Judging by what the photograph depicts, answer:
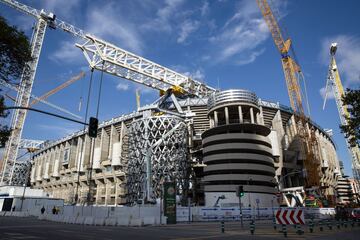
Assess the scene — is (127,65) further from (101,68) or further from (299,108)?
(299,108)

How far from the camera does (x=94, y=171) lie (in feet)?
319

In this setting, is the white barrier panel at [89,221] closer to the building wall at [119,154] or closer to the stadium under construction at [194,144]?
the stadium under construction at [194,144]

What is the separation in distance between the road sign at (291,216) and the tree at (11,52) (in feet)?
60.4

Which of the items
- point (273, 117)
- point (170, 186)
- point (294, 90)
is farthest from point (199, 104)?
point (170, 186)

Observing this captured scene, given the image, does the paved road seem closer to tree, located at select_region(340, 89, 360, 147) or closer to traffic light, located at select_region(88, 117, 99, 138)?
traffic light, located at select_region(88, 117, 99, 138)

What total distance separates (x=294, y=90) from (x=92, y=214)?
73.4m

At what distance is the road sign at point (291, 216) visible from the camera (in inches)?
612

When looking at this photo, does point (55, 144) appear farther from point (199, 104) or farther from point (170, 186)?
point (170, 186)

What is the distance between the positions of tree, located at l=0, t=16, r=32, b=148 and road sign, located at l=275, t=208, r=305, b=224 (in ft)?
60.4

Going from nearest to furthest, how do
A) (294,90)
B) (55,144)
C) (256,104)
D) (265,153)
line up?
(265,153) → (256,104) → (294,90) → (55,144)

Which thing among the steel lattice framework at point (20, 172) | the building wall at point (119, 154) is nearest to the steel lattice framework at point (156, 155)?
the building wall at point (119, 154)

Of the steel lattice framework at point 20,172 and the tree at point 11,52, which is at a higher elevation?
the steel lattice framework at point 20,172

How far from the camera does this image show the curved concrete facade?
64.6m

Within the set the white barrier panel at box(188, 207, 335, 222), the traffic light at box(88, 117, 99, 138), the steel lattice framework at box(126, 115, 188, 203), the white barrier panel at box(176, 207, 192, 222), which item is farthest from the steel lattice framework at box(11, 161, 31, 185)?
the traffic light at box(88, 117, 99, 138)
